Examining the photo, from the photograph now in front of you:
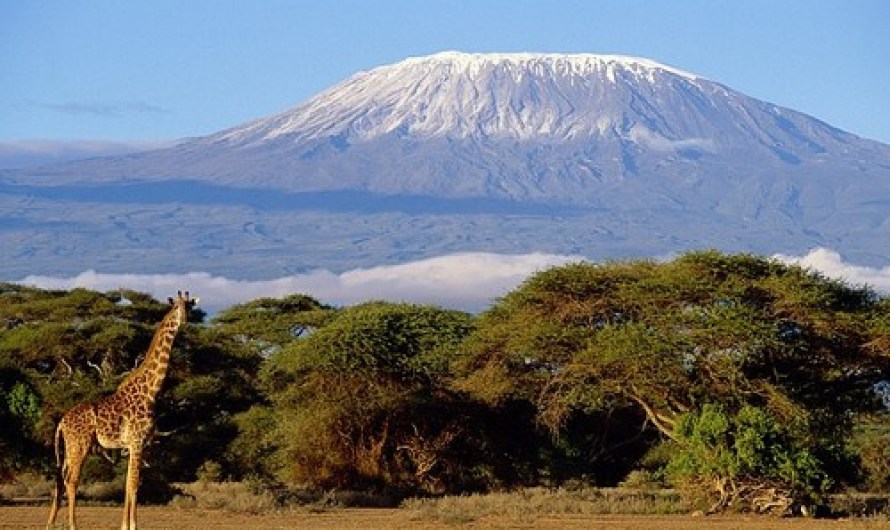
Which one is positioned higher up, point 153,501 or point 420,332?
point 420,332

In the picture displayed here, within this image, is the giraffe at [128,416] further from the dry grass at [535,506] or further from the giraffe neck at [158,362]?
the dry grass at [535,506]

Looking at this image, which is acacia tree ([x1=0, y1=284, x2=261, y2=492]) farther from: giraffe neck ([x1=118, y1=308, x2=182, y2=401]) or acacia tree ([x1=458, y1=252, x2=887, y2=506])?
giraffe neck ([x1=118, y1=308, x2=182, y2=401])

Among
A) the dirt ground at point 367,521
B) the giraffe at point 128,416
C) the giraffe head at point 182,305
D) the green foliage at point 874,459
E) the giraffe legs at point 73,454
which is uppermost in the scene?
the giraffe head at point 182,305

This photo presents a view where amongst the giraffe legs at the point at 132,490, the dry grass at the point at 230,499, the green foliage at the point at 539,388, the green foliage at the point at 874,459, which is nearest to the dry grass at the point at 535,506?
the green foliage at the point at 539,388

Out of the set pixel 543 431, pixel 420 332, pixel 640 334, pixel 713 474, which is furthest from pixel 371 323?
pixel 713 474

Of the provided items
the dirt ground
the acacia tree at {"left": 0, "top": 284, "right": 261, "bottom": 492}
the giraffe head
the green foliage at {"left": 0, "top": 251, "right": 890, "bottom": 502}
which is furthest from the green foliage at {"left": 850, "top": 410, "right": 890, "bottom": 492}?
the giraffe head

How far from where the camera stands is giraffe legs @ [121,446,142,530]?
2373 centimetres

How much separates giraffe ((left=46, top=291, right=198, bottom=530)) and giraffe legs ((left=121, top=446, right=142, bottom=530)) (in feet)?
0.04

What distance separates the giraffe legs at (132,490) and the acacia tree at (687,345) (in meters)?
12.2

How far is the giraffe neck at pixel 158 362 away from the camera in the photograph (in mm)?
24906

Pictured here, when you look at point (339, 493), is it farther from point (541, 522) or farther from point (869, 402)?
point (869, 402)

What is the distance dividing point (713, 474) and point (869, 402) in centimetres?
603

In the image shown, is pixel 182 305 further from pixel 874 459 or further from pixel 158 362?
pixel 874 459

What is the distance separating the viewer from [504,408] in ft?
134
